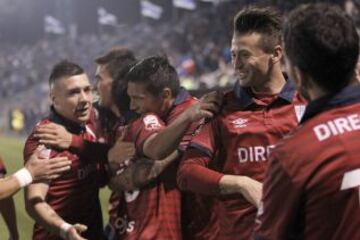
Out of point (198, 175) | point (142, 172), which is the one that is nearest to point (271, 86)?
point (198, 175)

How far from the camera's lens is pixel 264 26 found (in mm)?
2916

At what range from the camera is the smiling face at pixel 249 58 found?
9.43 ft

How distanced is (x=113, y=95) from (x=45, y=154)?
0.64m

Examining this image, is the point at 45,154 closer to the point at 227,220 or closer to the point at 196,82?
the point at 227,220

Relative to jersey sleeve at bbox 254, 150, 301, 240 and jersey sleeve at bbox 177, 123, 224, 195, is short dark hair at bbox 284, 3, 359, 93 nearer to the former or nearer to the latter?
jersey sleeve at bbox 254, 150, 301, 240

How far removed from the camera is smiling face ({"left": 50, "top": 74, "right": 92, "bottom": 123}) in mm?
3922

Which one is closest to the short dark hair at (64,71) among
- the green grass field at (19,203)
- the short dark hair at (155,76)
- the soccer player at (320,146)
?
the short dark hair at (155,76)

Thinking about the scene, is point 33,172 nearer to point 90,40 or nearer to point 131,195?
point 131,195

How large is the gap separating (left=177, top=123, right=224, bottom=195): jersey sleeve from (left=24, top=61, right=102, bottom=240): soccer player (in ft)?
3.34

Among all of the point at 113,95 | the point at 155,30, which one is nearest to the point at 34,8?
the point at 155,30

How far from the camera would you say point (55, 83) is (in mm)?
4012

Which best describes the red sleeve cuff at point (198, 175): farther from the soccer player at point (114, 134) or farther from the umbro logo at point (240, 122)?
the soccer player at point (114, 134)

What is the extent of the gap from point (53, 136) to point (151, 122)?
604 millimetres

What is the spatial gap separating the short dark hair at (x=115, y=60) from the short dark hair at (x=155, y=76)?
60 centimetres
